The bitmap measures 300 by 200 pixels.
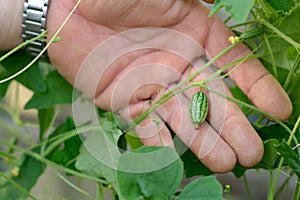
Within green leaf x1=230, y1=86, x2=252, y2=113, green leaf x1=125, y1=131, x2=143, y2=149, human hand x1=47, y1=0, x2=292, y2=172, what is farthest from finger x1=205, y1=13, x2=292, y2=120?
green leaf x1=125, y1=131, x2=143, y2=149

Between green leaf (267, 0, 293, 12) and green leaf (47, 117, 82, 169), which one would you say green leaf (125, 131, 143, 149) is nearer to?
green leaf (47, 117, 82, 169)

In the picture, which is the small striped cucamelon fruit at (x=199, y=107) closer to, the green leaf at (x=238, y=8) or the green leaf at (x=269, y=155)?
the green leaf at (x=269, y=155)

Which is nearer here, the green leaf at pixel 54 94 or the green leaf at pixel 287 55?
the green leaf at pixel 287 55

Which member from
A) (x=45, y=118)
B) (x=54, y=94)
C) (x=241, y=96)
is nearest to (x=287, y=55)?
(x=241, y=96)

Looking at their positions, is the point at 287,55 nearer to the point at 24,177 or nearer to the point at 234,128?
the point at 234,128

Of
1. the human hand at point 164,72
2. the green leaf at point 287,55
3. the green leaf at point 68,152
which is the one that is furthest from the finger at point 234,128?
the green leaf at point 68,152

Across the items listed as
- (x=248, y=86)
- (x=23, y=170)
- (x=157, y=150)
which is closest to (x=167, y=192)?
(x=157, y=150)
